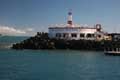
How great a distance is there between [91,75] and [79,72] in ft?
8.91

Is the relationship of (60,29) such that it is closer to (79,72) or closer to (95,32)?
(95,32)

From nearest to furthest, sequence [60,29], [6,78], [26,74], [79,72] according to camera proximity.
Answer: [6,78], [26,74], [79,72], [60,29]

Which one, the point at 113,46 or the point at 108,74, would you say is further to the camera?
the point at 113,46

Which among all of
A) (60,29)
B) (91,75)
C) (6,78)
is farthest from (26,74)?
(60,29)

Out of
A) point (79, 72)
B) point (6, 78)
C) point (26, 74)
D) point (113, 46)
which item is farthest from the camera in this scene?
point (113, 46)

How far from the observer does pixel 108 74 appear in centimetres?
4453

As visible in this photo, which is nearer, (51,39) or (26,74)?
(26,74)

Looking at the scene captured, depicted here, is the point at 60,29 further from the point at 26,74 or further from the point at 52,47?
the point at 26,74

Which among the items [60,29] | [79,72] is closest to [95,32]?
[60,29]

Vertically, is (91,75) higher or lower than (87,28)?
lower

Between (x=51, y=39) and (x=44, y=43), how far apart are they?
455cm

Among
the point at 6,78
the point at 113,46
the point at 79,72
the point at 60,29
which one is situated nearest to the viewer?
the point at 6,78

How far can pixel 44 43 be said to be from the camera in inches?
3772

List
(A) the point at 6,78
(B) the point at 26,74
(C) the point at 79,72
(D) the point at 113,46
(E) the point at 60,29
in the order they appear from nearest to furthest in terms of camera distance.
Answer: (A) the point at 6,78, (B) the point at 26,74, (C) the point at 79,72, (D) the point at 113,46, (E) the point at 60,29
